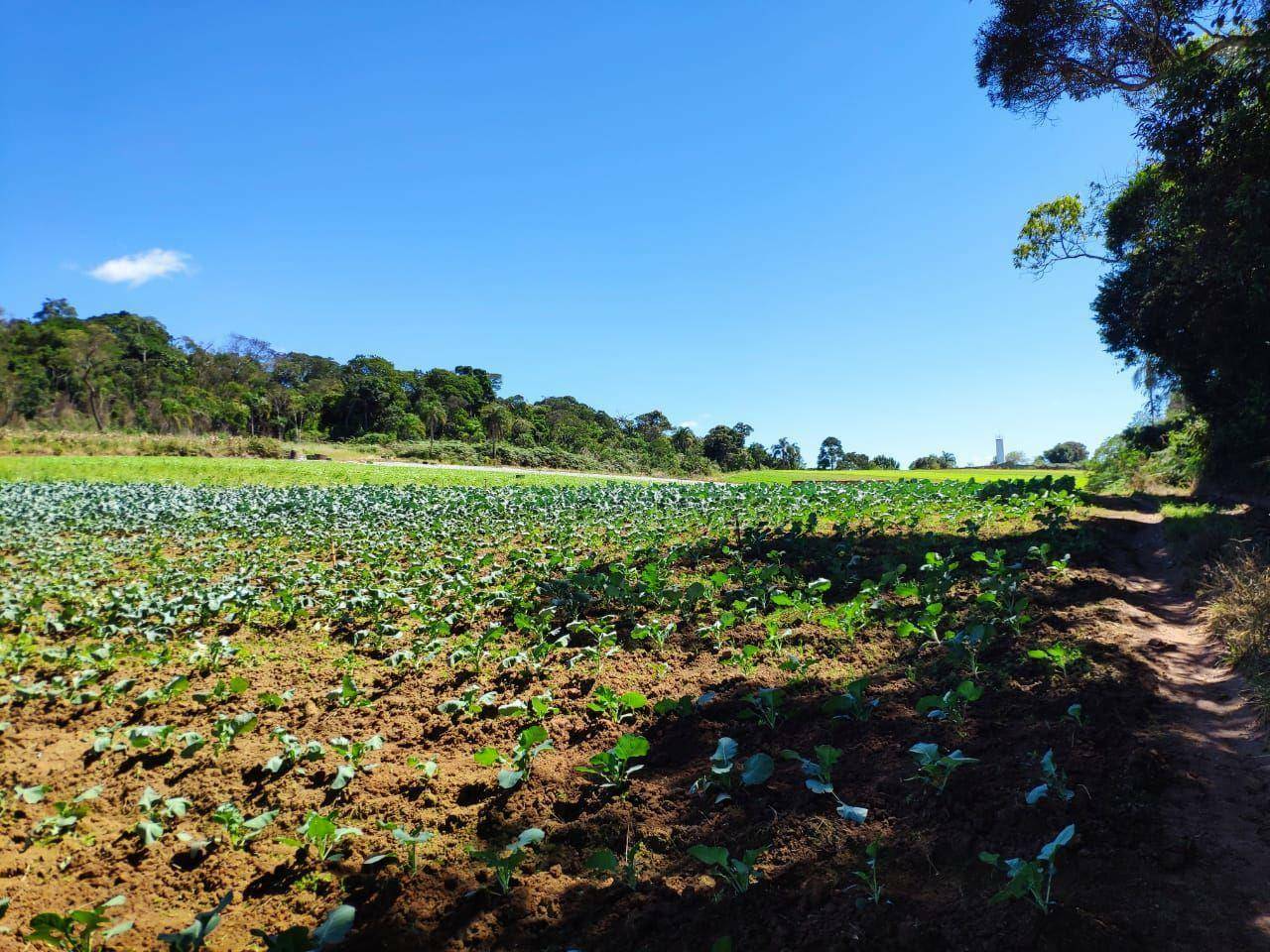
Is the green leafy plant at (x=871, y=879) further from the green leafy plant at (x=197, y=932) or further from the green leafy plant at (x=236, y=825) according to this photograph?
the green leafy plant at (x=236, y=825)

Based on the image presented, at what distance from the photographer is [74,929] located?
8.39 feet

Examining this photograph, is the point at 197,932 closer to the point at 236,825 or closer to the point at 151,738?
the point at 236,825

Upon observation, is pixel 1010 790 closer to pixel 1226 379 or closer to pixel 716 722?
pixel 716 722

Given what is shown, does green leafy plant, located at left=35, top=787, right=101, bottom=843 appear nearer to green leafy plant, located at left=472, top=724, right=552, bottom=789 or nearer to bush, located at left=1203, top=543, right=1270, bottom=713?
green leafy plant, located at left=472, top=724, right=552, bottom=789

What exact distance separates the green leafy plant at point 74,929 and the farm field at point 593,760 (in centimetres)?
11

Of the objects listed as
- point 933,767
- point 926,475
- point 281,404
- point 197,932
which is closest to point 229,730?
point 197,932

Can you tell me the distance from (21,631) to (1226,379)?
73.3ft

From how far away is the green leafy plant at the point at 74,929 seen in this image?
2.21 m

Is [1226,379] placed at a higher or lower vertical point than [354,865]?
higher

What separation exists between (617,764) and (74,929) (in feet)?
8.06

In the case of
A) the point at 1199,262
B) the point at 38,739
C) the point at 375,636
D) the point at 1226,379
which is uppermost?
the point at 1199,262

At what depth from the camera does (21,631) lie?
643 cm

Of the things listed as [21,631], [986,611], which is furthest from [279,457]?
[986,611]

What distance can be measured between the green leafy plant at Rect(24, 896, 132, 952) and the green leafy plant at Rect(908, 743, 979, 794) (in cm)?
345
